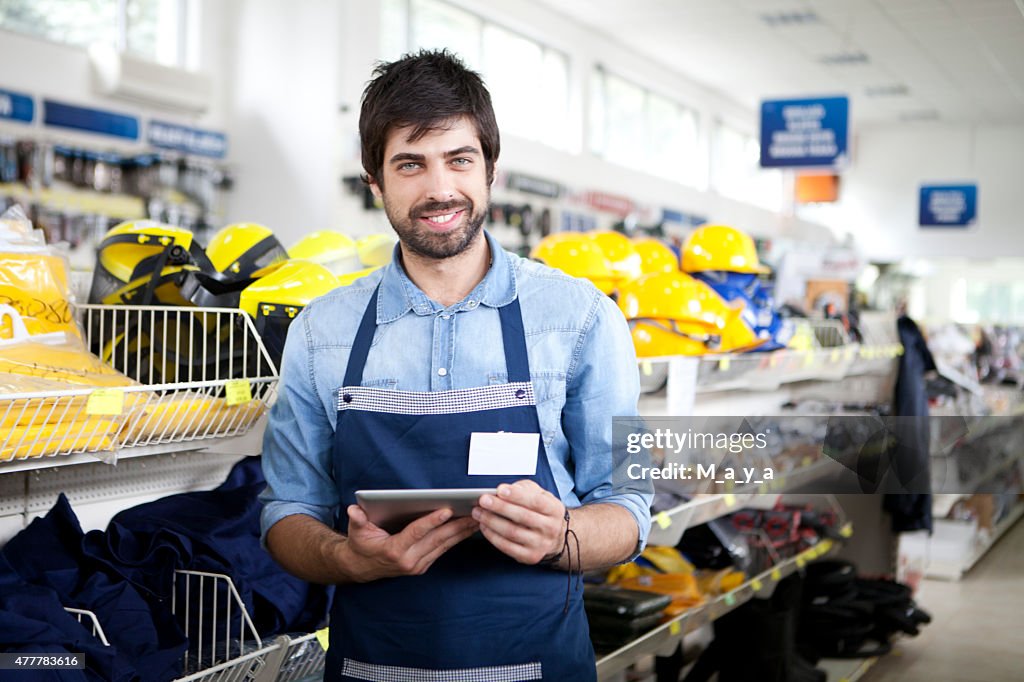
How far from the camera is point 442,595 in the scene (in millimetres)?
1560

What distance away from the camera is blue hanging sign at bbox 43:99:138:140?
6.89m

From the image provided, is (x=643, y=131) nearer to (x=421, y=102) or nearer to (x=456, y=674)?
(x=421, y=102)

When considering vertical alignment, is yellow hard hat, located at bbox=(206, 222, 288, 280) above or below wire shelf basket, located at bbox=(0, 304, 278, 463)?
above

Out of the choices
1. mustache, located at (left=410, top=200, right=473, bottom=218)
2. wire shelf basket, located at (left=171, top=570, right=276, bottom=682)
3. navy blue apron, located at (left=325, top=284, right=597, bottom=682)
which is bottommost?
wire shelf basket, located at (left=171, top=570, right=276, bottom=682)

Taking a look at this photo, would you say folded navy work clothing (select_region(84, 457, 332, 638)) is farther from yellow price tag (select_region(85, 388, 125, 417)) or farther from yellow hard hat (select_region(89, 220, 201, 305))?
yellow hard hat (select_region(89, 220, 201, 305))

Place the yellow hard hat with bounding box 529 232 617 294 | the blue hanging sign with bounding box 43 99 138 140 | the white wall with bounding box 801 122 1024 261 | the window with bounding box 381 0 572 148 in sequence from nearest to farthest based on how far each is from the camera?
the yellow hard hat with bounding box 529 232 617 294 < the blue hanging sign with bounding box 43 99 138 140 < the window with bounding box 381 0 572 148 < the white wall with bounding box 801 122 1024 261

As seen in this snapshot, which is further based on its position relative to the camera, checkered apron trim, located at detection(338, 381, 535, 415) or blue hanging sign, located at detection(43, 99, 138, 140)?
blue hanging sign, located at detection(43, 99, 138, 140)

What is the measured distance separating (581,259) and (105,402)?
1.81 meters

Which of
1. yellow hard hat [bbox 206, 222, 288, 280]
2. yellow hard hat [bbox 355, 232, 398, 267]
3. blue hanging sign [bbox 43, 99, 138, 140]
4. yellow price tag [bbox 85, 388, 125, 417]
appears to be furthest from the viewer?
blue hanging sign [bbox 43, 99, 138, 140]

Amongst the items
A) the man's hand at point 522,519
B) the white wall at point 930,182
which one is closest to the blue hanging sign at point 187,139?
the man's hand at point 522,519

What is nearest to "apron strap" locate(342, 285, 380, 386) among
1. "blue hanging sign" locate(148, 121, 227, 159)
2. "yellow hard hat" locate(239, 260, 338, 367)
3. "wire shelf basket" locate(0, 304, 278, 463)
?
"wire shelf basket" locate(0, 304, 278, 463)

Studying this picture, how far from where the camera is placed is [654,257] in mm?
3590

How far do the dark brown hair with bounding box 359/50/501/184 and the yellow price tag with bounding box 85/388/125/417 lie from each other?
1.87 feet

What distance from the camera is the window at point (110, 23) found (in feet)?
22.6
